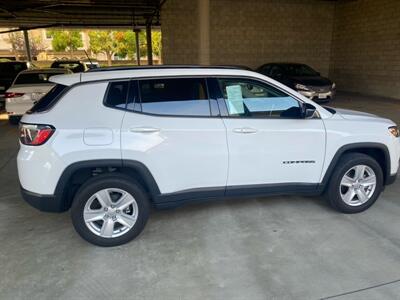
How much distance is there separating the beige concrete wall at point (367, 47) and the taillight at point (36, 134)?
14905mm

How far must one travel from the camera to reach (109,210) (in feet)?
10.4

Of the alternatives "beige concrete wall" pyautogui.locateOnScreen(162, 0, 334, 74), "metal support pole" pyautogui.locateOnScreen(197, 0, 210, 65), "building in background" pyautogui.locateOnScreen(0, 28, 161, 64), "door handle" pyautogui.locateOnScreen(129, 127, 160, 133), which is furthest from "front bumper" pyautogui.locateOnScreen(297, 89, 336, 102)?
"building in background" pyautogui.locateOnScreen(0, 28, 161, 64)

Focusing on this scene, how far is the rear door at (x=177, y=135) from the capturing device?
3072 millimetres

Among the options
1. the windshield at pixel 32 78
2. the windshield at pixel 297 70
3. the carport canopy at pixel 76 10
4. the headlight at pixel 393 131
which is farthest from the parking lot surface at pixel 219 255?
the carport canopy at pixel 76 10

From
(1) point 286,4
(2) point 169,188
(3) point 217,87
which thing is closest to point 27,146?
(2) point 169,188

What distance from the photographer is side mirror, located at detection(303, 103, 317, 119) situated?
346 centimetres

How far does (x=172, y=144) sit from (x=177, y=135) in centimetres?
10

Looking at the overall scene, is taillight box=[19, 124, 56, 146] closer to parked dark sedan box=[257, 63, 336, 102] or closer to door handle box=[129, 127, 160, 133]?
door handle box=[129, 127, 160, 133]

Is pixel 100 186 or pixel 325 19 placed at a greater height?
pixel 325 19

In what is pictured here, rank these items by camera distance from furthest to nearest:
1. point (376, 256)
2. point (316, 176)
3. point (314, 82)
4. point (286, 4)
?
1. point (286, 4)
2. point (314, 82)
3. point (316, 176)
4. point (376, 256)

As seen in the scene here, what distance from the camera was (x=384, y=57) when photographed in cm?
1465

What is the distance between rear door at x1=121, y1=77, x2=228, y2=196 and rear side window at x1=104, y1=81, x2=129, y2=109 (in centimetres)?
8

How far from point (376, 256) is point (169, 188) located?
2.00 metres

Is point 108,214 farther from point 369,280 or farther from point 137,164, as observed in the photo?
point 369,280
